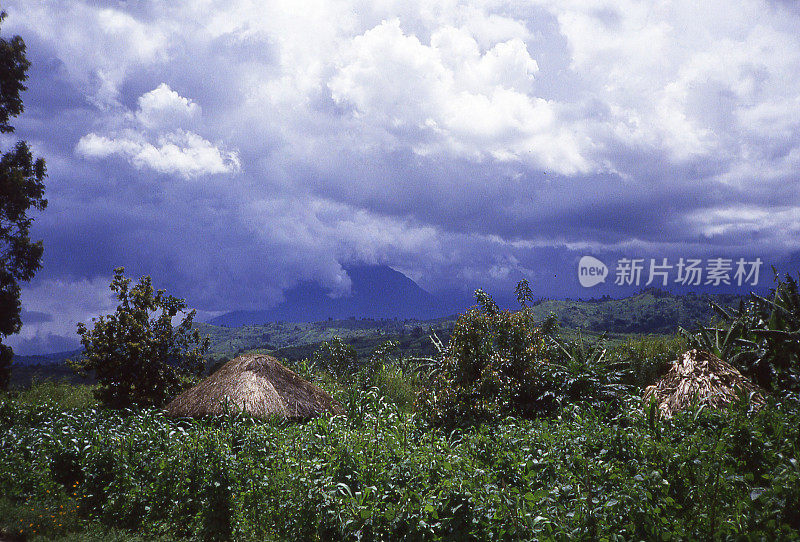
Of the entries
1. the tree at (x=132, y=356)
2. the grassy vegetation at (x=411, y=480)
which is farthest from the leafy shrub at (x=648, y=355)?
the tree at (x=132, y=356)

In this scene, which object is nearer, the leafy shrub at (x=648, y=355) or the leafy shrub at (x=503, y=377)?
the leafy shrub at (x=503, y=377)

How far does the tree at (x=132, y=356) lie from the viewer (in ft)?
44.7

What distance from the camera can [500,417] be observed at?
784 centimetres

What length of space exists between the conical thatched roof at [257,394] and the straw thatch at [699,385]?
6.06 meters

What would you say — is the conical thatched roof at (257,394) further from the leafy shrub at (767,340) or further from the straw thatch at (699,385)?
the leafy shrub at (767,340)

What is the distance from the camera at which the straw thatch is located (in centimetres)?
754

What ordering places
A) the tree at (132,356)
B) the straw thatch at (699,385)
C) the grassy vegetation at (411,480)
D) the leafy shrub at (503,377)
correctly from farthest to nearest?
the tree at (132,356)
the leafy shrub at (503,377)
the straw thatch at (699,385)
the grassy vegetation at (411,480)

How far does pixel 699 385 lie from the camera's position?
7824 mm

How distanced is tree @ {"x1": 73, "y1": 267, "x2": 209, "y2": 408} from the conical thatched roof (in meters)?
4.02

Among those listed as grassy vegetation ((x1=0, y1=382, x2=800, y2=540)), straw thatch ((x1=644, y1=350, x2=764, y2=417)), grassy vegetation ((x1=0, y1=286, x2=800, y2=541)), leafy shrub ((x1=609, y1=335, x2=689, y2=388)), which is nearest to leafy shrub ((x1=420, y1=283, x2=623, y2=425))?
grassy vegetation ((x1=0, y1=286, x2=800, y2=541))

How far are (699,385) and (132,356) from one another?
1364 cm

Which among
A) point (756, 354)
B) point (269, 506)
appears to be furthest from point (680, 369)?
point (269, 506)

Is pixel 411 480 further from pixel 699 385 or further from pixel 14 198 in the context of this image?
pixel 14 198

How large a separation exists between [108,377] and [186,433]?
881 centimetres
